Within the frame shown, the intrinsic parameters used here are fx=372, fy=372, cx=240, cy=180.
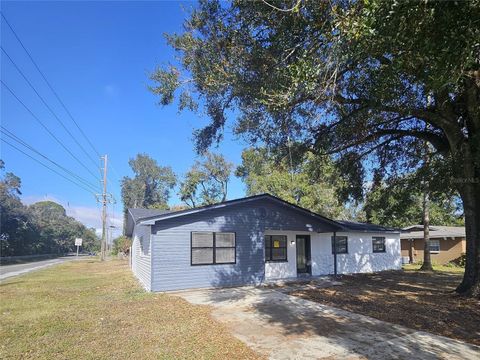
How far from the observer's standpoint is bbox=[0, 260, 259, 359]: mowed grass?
637 centimetres

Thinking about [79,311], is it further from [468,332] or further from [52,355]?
[468,332]

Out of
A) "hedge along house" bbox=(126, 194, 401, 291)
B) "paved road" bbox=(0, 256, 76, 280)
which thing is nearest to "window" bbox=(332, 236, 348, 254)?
"hedge along house" bbox=(126, 194, 401, 291)

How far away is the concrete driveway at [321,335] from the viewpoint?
640 centimetres

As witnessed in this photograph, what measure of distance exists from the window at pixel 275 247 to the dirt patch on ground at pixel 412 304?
2.98 meters

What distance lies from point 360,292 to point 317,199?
22.6m

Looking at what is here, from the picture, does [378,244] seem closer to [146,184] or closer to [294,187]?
[294,187]

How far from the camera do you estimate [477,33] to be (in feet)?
18.2

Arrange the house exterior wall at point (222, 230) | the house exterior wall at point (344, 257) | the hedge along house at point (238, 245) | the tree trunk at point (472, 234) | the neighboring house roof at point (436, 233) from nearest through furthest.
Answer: the tree trunk at point (472, 234) → the house exterior wall at point (222, 230) → the hedge along house at point (238, 245) → the house exterior wall at point (344, 257) → the neighboring house roof at point (436, 233)

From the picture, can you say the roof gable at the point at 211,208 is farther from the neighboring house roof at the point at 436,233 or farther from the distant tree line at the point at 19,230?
the distant tree line at the point at 19,230

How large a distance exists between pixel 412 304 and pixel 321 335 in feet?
15.6

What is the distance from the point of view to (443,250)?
31.2m

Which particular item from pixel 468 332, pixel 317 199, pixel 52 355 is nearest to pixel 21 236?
pixel 317 199

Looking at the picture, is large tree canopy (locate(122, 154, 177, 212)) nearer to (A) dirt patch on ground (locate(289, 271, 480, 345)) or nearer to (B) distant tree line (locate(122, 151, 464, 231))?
(B) distant tree line (locate(122, 151, 464, 231))

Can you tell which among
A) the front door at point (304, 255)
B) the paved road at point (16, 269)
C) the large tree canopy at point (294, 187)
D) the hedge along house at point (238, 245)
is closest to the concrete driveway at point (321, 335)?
the hedge along house at point (238, 245)
